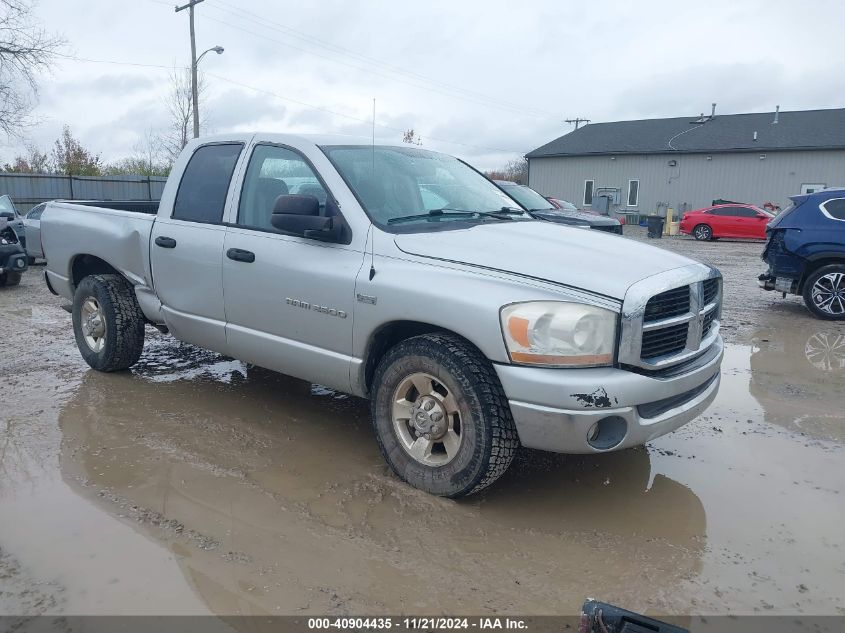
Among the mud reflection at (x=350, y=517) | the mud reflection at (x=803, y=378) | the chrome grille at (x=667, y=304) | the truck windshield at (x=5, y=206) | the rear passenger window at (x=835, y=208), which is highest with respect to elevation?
the rear passenger window at (x=835, y=208)

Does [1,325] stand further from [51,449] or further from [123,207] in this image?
[51,449]

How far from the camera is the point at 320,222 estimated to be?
3936 mm

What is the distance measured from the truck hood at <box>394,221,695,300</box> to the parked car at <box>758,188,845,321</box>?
6.33m

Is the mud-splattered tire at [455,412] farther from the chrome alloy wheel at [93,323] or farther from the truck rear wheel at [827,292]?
the truck rear wheel at [827,292]

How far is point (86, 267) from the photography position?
20.3 ft

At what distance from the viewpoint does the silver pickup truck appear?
129 inches

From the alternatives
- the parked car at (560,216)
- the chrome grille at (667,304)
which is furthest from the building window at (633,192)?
the chrome grille at (667,304)

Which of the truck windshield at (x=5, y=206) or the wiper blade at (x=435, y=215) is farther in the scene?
the truck windshield at (x=5, y=206)

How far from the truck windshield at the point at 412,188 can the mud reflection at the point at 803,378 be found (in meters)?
2.62

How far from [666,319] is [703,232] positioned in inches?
985

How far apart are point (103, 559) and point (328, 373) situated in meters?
1.55

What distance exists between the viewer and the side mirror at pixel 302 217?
3916 mm

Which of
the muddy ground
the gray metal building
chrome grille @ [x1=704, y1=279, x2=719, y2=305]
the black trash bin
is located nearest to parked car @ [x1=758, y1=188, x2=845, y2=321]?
the muddy ground

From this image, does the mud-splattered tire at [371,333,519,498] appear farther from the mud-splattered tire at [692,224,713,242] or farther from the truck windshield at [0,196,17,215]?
the mud-splattered tire at [692,224,713,242]
